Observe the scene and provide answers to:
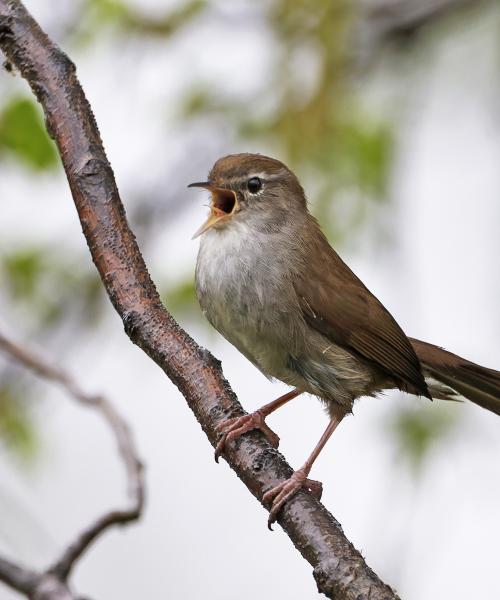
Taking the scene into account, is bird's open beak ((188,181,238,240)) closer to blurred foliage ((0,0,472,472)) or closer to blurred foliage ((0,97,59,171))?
blurred foliage ((0,0,472,472))

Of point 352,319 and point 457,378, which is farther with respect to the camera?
point 457,378

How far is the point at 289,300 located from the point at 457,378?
970 millimetres

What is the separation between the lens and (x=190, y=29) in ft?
16.9

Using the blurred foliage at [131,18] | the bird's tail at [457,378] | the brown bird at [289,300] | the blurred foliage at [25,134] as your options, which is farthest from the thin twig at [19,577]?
the blurred foliage at [131,18]

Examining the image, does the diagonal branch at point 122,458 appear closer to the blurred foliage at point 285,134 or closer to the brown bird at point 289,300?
the brown bird at point 289,300

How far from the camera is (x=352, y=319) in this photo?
12.5 ft

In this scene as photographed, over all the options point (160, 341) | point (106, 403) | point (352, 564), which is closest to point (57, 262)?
point (106, 403)

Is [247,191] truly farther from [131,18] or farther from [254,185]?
[131,18]

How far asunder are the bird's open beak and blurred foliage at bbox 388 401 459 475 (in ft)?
5.37

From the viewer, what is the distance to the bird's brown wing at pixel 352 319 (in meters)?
3.67

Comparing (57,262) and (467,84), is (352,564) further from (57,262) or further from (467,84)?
(467,84)

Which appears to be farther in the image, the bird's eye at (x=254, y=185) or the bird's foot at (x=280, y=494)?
the bird's eye at (x=254, y=185)

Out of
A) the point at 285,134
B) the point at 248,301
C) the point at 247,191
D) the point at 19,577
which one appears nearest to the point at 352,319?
the point at 248,301

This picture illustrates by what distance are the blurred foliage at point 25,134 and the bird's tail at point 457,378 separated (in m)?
1.94
